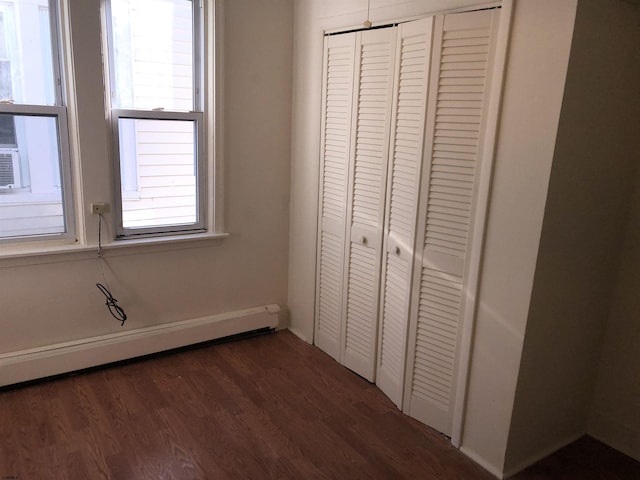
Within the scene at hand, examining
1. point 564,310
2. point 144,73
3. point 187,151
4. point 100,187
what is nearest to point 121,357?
point 100,187

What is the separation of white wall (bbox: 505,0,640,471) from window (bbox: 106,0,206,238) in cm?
203

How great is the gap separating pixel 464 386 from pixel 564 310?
55cm

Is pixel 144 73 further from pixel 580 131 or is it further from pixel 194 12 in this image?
pixel 580 131

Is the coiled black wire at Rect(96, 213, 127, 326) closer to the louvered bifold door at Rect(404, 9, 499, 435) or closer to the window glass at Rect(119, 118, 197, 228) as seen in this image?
the window glass at Rect(119, 118, 197, 228)

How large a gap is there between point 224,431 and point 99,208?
53.2 inches

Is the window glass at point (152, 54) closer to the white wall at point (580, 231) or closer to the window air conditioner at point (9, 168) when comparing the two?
the window air conditioner at point (9, 168)

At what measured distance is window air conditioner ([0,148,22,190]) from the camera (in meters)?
2.53

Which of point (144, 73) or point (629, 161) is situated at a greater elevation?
point (144, 73)

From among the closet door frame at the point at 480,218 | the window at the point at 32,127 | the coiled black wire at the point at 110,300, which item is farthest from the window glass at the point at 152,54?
the closet door frame at the point at 480,218

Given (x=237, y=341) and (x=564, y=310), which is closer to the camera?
(x=564, y=310)

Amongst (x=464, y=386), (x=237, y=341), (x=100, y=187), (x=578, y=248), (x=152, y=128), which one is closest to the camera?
(x=578, y=248)

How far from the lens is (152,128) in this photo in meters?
2.92

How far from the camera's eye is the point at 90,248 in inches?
108

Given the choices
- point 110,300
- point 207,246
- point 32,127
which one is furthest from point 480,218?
point 32,127
